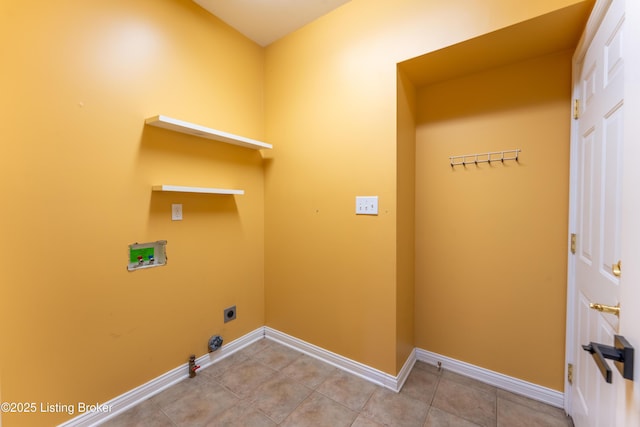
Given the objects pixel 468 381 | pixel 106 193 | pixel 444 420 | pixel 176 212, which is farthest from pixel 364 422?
pixel 106 193

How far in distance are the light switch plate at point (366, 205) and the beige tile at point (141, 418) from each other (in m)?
1.72

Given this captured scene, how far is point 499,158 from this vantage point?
1.76m

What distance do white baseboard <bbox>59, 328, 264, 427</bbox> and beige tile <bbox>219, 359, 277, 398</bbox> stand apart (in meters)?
0.19

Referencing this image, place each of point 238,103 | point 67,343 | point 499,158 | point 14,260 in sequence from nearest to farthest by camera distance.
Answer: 1. point 14,260
2. point 67,343
3. point 499,158
4. point 238,103

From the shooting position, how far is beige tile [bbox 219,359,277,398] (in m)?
1.79

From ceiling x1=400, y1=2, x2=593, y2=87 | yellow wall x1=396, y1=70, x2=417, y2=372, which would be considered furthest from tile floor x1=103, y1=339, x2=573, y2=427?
ceiling x1=400, y1=2, x2=593, y2=87

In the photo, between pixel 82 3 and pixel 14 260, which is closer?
pixel 14 260

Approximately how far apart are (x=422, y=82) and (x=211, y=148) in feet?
5.59

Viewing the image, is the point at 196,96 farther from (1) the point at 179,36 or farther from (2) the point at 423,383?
(2) the point at 423,383

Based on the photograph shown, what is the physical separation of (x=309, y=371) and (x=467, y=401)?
1065 millimetres

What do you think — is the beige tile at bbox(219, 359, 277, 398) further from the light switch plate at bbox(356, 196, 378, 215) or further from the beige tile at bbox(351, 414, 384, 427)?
the light switch plate at bbox(356, 196, 378, 215)

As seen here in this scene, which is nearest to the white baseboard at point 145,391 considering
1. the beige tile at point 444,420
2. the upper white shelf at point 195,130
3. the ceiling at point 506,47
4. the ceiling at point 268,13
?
the beige tile at point 444,420

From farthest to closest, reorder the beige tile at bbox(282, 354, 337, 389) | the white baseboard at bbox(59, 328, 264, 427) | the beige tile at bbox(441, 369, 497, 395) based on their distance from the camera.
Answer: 1. the beige tile at bbox(282, 354, 337, 389)
2. the beige tile at bbox(441, 369, 497, 395)
3. the white baseboard at bbox(59, 328, 264, 427)

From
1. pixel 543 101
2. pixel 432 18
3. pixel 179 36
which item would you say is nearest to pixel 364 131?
pixel 432 18
